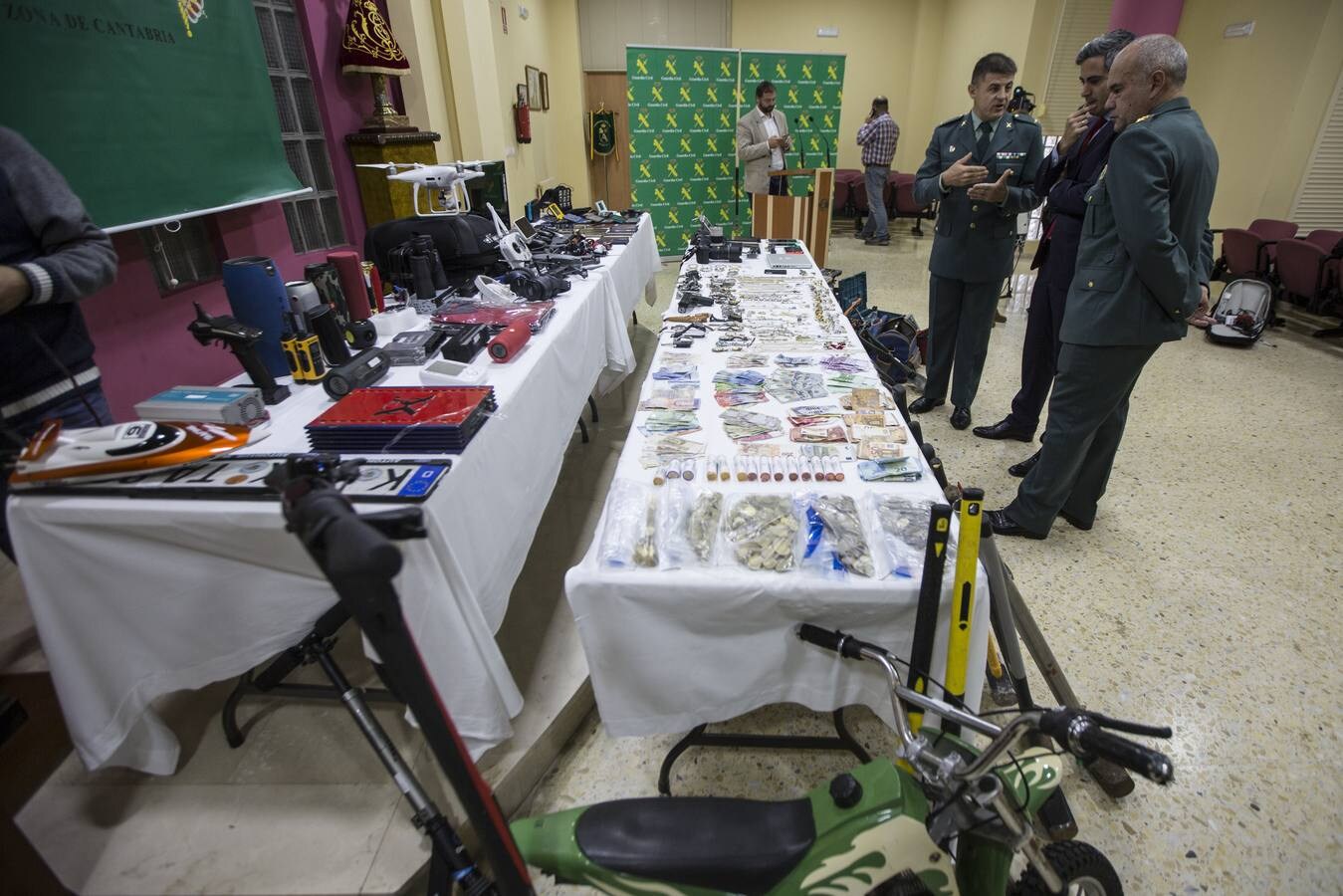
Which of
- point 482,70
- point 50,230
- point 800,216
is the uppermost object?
point 482,70

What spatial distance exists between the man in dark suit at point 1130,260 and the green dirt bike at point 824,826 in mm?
1366

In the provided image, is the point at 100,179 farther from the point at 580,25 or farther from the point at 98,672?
the point at 580,25

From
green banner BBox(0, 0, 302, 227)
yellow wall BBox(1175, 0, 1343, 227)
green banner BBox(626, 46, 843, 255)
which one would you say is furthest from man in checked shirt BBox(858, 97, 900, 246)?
green banner BBox(0, 0, 302, 227)

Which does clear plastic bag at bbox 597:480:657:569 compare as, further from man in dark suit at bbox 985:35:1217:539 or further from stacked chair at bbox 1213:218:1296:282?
stacked chair at bbox 1213:218:1296:282

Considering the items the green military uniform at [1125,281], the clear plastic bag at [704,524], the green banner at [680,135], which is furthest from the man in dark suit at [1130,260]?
the green banner at [680,135]

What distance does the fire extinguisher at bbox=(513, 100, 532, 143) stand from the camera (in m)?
6.14

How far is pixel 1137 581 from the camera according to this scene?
6.97 feet

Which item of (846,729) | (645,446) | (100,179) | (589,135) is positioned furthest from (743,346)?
(589,135)

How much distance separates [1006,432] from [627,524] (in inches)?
98.6

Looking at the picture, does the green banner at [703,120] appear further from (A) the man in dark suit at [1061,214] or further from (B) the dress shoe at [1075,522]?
(B) the dress shoe at [1075,522]

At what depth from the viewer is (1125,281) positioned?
1.84 metres

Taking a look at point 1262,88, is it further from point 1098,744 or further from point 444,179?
point 1098,744

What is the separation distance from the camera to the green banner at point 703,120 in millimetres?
6375

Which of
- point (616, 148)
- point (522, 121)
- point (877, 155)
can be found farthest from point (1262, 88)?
point (616, 148)
